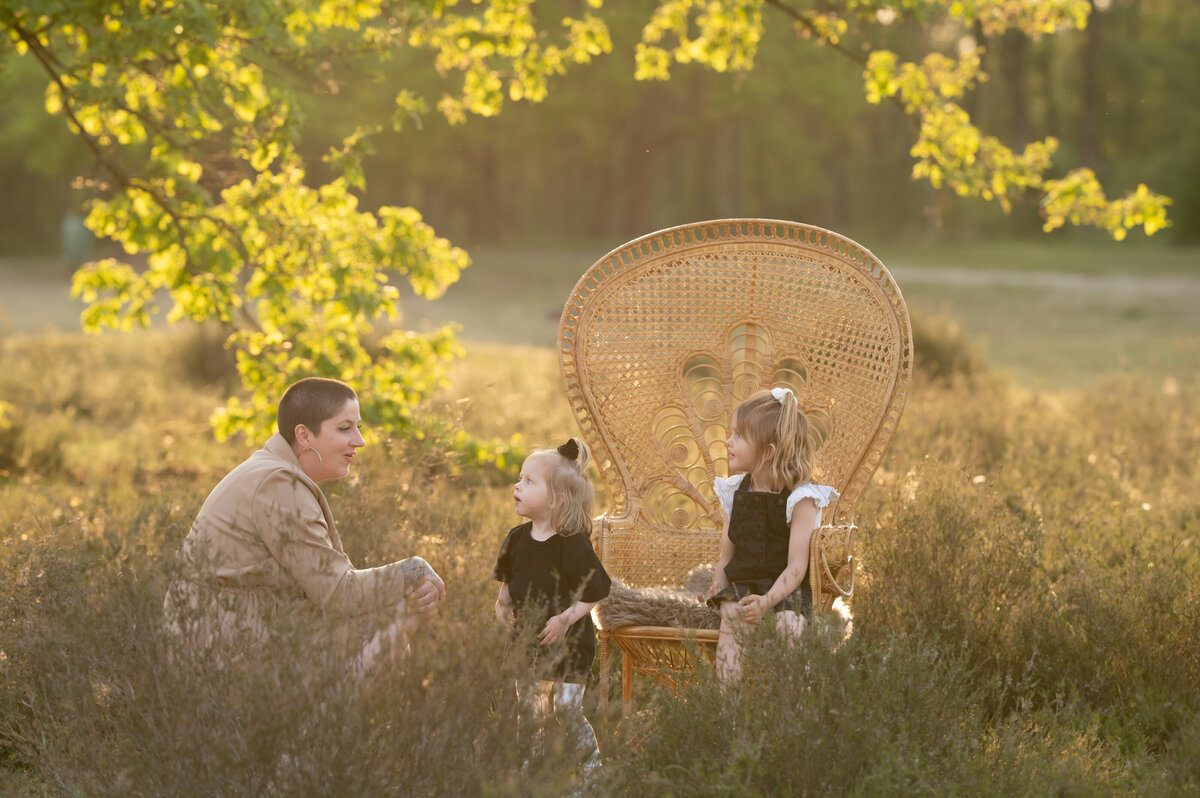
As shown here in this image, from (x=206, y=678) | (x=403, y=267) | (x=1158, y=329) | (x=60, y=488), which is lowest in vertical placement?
(x=1158, y=329)

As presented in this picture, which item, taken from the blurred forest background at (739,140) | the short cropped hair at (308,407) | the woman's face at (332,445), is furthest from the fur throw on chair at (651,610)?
the blurred forest background at (739,140)

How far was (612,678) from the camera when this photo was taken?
441cm

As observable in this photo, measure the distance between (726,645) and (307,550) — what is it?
1342 mm

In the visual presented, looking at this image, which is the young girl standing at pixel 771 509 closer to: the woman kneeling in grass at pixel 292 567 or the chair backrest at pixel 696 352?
the chair backrest at pixel 696 352

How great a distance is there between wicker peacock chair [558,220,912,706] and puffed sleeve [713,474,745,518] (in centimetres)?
35

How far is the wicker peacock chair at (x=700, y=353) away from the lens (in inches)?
179

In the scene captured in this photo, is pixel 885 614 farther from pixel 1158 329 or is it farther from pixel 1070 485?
pixel 1158 329

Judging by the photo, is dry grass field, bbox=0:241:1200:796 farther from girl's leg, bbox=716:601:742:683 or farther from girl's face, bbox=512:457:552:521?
girl's face, bbox=512:457:552:521

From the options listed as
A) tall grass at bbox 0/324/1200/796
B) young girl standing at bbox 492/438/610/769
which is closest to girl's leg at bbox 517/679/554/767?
tall grass at bbox 0/324/1200/796

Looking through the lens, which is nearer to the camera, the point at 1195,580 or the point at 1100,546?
the point at 1195,580

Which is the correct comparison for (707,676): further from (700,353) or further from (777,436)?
(700,353)

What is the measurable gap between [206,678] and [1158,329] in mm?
21197

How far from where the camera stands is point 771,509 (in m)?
4.01

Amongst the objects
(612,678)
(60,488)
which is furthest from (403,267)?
(612,678)
